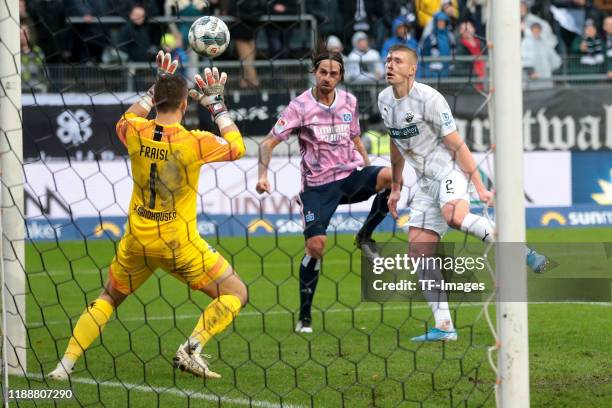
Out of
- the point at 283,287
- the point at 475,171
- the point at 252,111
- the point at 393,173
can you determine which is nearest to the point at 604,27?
the point at 252,111

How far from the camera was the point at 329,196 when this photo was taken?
8414 millimetres

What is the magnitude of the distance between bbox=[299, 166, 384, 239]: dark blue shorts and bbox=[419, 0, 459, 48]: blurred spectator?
6082 mm

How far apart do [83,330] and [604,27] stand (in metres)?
14.0

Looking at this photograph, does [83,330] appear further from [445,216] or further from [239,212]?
[239,212]

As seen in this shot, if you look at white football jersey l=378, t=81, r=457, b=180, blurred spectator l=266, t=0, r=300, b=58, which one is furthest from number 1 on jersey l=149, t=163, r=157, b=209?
blurred spectator l=266, t=0, r=300, b=58

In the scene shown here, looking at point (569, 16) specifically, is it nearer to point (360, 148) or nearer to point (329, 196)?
point (360, 148)

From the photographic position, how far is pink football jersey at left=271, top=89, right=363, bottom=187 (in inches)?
329

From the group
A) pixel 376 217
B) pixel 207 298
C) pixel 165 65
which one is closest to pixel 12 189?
pixel 165 65

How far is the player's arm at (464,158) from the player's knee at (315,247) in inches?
54.5

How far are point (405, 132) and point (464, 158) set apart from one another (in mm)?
715

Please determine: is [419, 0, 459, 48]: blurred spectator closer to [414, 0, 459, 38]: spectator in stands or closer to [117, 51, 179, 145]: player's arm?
[414, 0, 459, 38]: spectator in stands

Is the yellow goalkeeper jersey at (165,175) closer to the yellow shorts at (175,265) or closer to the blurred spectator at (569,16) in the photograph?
the yellow shorts at (175,265)

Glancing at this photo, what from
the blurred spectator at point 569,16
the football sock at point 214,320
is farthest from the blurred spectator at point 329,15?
the football sock at point 214,320

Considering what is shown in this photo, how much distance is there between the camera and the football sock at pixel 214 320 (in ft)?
21.1
